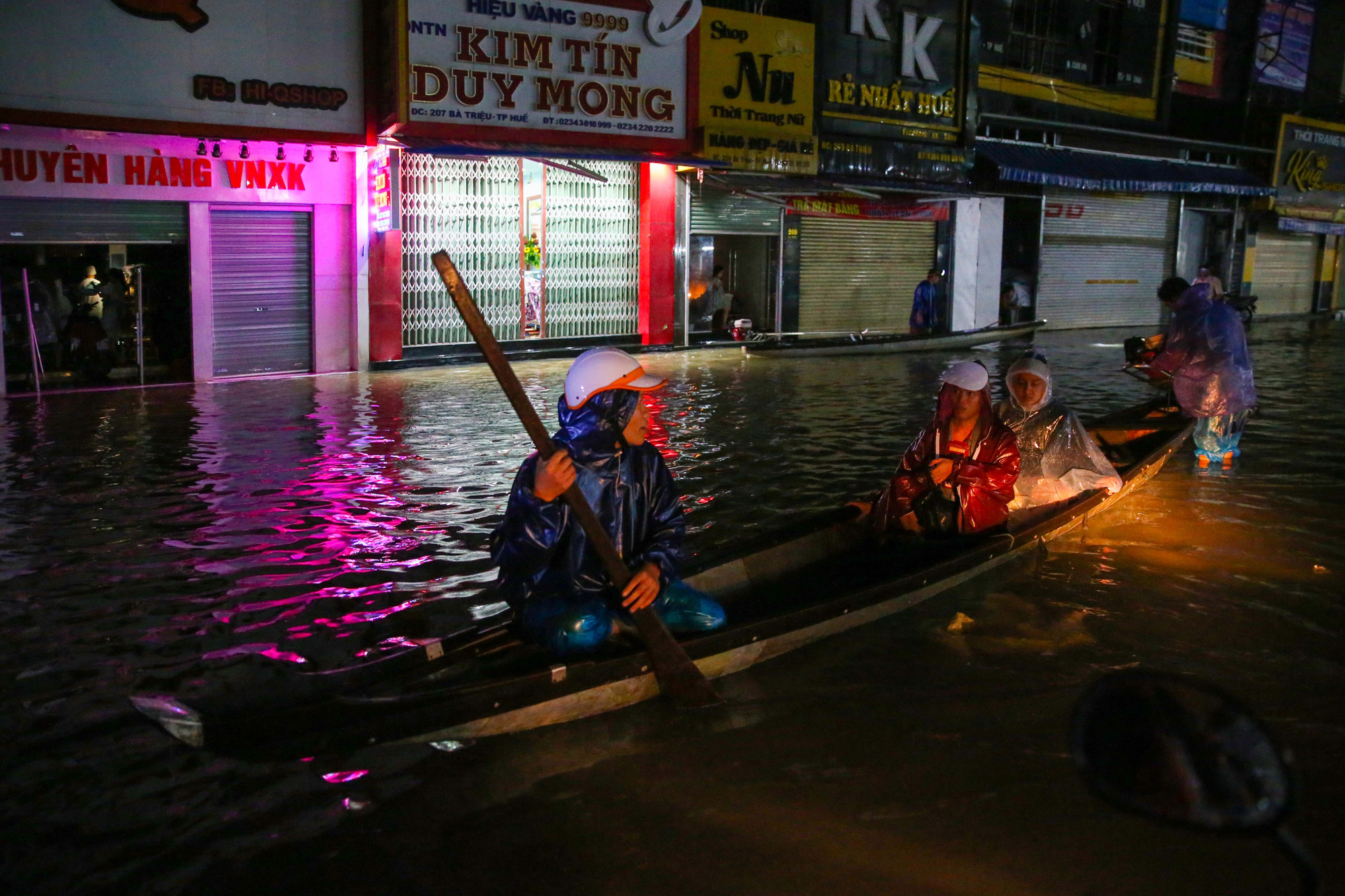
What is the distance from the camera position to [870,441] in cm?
1030

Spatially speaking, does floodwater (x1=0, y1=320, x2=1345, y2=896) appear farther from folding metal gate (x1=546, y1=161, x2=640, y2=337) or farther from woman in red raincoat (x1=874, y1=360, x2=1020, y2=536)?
folding metal gate (x1=546, y1=161, x2=640, y2=337)

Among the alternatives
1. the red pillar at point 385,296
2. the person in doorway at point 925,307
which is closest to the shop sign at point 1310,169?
the person in doorway at point 925,307

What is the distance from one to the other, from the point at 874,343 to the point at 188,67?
1119 cm

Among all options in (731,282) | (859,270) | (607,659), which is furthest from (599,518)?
(859,270)

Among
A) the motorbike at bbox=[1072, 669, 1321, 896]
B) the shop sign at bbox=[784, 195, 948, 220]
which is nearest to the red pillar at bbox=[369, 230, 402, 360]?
the shop sign at bbox=[784, 195, 948, 220]

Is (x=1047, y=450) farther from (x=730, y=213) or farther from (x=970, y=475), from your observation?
(x=730, y=213)

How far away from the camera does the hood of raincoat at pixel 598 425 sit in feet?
13.4

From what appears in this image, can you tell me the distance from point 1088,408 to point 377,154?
9.83m

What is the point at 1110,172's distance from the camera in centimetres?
2377

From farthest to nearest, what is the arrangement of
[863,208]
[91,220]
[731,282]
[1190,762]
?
1. [863,208]
2. [731,282]
3. [91,220]
4. [1190,762]

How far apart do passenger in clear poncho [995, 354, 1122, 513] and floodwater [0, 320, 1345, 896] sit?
36cm

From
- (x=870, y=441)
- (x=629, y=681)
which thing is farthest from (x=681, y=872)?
(x=870, y=441)

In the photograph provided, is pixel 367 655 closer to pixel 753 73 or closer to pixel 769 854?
pixel 769 854

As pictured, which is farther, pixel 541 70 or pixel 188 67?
pixel 541 70
